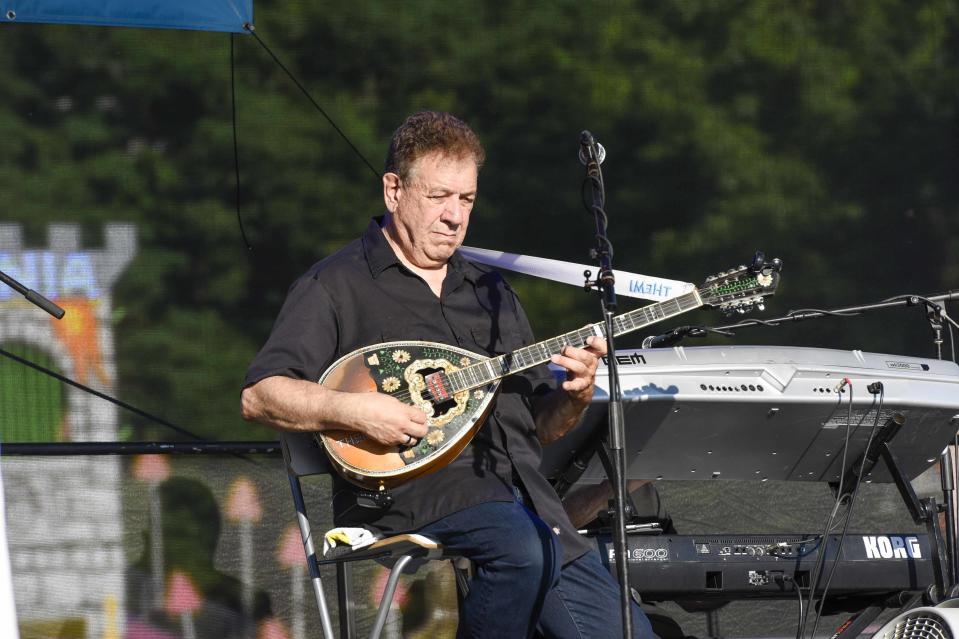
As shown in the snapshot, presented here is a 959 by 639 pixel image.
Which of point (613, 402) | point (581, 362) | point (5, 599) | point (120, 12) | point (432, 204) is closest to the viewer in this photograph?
point (5, 599)

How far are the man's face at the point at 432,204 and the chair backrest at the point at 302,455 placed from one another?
519mm

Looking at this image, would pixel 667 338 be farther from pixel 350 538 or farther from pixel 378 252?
pixel 350 538

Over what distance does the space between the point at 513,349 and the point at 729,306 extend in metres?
0.53

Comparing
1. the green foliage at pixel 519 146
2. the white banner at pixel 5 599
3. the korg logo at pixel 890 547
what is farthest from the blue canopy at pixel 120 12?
the korg logo at pixel 890 547

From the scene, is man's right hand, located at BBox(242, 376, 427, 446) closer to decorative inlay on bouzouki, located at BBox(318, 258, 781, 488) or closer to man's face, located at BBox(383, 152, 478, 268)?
decorative inlay on bouzouki, located at BBox(318, 258, 781, 488)

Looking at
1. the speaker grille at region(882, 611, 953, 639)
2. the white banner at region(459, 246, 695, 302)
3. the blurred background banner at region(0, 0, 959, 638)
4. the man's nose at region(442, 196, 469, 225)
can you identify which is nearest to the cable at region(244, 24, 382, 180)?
the blurred background banner at region(0, 0, 959, 638)

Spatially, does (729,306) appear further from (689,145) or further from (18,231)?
(18,231)

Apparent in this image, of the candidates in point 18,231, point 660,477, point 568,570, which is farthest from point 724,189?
point 18,231

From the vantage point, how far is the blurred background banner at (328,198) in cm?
399

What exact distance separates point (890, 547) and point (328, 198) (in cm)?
218

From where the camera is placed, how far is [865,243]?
Result: 14.6 feet

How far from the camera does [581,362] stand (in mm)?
2662

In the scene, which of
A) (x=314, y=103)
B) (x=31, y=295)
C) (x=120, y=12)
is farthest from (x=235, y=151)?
(x=31, y=295)

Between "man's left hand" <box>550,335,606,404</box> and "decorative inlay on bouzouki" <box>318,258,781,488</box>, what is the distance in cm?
6
